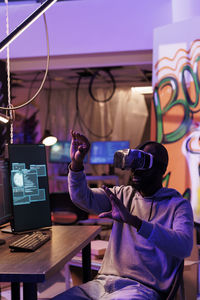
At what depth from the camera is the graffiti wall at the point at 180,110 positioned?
375 centimetres

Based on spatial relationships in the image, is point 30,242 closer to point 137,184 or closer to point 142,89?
point 137,184

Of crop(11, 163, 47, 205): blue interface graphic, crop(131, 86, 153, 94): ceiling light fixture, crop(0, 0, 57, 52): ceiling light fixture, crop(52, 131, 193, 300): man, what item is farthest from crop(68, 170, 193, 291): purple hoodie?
crop(131, 86, 153, 94): ceiling light fixture

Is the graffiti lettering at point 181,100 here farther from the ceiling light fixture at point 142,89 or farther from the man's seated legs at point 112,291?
the ceiling light fixture at point 142,89

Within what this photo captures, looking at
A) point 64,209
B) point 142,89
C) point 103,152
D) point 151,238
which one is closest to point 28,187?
point 151,238

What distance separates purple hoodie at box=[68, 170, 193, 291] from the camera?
1773 mm

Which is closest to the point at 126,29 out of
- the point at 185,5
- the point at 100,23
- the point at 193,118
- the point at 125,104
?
the point at 100,23

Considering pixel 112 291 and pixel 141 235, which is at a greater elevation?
pixel 141 235

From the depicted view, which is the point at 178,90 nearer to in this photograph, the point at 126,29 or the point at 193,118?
the point at 193,118

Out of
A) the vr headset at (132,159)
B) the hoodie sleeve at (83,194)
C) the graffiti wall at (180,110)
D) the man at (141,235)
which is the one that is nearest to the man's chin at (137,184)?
the man at (141,235)

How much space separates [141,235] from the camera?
5.73 ft

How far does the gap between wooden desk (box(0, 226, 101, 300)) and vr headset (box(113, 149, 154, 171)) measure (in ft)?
1.62

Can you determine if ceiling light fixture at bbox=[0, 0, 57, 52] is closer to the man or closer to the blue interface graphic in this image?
the man

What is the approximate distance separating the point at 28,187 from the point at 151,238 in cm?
101

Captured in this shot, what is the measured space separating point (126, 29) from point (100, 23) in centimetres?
30
